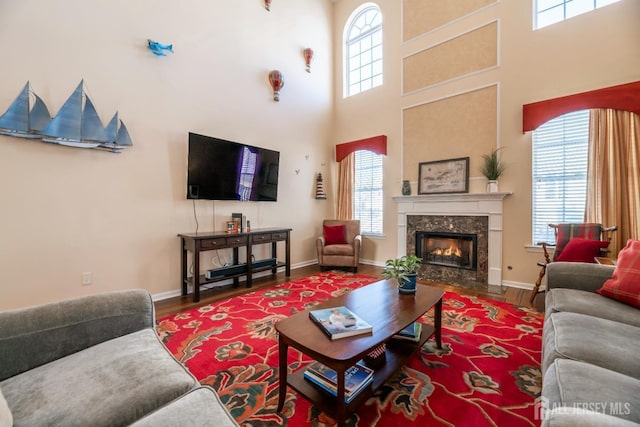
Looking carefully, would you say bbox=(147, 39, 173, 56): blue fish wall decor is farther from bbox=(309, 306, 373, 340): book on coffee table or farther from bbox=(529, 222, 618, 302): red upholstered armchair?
bbox=(529, 222, 618, 302): red upholstered armchair

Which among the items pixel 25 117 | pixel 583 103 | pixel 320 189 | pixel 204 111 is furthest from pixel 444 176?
pixel 25 117

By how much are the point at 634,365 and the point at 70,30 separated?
470cm

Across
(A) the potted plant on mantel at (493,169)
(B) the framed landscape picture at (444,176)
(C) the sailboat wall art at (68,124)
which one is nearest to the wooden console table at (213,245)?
(C) the sailboat wall art at (68,124)

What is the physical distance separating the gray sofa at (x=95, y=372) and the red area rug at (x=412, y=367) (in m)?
0.62

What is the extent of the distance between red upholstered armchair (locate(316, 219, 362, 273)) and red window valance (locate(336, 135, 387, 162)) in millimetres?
1388

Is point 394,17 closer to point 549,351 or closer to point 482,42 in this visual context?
point 482,42

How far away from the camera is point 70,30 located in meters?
2.62

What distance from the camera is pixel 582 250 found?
104 inches

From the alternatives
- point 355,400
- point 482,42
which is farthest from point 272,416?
point 482,42

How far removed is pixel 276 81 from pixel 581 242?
14.7ft

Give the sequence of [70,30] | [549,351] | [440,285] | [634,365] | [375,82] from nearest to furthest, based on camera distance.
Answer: [634,365], [549,351], [70,30], [440,285], [375,82]

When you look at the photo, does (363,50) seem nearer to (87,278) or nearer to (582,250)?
(582,250)

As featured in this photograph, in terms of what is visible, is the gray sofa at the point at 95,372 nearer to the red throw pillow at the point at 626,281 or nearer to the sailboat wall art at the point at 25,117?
the sailboat wall art at the point at 25,117

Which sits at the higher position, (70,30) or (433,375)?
(70,30)
